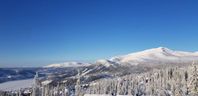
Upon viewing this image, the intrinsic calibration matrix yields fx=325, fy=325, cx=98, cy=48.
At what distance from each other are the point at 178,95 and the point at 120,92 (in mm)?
139126

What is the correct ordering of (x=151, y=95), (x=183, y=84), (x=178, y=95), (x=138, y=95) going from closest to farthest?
(x=178, y=95)
(x=183, y=84)
(x=151, y=95)
(x=138, y=95)

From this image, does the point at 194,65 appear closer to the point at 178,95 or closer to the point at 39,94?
the point at 178,95

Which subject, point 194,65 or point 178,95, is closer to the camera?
point 194,65

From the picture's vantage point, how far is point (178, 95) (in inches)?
2386

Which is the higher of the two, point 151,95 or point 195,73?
point 195,73

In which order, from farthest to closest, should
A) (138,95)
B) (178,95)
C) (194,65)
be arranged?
(138,95) → (178,95) → (194,65)

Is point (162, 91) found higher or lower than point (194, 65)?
lower

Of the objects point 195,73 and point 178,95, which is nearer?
point 195,73

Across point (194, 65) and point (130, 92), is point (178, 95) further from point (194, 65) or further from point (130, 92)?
point (130, 92)

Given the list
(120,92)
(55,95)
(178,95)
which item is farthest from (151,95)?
(178,95)

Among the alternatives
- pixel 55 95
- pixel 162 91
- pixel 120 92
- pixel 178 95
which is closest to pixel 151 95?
pixel 162 91

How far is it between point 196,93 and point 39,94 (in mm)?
129178

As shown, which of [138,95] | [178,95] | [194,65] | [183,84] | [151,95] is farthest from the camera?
[138,95]

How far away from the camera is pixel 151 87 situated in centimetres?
19938
